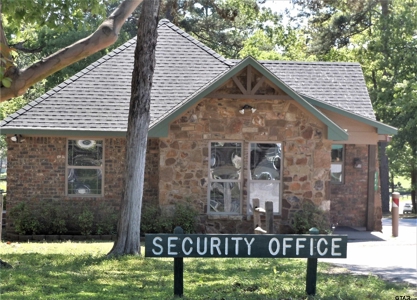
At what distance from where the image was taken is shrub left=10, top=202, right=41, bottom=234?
19.9 meters

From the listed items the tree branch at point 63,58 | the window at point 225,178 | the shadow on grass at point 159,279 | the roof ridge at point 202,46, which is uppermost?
the roof ridge at point 202,46

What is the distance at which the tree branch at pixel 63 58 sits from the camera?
10688 millimetres

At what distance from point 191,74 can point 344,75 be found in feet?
17.5

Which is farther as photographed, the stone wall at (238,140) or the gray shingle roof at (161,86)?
the gray shingle roof at (161,86)

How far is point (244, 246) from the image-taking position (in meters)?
9.24

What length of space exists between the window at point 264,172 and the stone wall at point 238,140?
19 cm

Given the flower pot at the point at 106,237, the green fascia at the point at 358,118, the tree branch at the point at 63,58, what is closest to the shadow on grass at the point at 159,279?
the tree branch at the point at 63,58

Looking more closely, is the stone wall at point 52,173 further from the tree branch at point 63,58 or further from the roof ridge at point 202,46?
the tree branch at point 63,58

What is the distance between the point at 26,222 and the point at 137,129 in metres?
6.77

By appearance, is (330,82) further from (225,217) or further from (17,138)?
(17,138)

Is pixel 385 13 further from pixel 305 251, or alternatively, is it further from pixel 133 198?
pixel 305 251

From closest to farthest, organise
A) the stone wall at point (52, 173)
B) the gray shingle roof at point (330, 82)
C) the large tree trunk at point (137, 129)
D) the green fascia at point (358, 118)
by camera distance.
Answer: the large tree trunk at point (137, 129) → the stone wall at point (52, 173) → the green fascia at point (358, 118) → the gray shingle roof at point (330, 82)

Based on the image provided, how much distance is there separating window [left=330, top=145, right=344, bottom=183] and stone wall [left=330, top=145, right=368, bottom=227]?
0.14 metres

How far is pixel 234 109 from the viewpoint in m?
19.9
